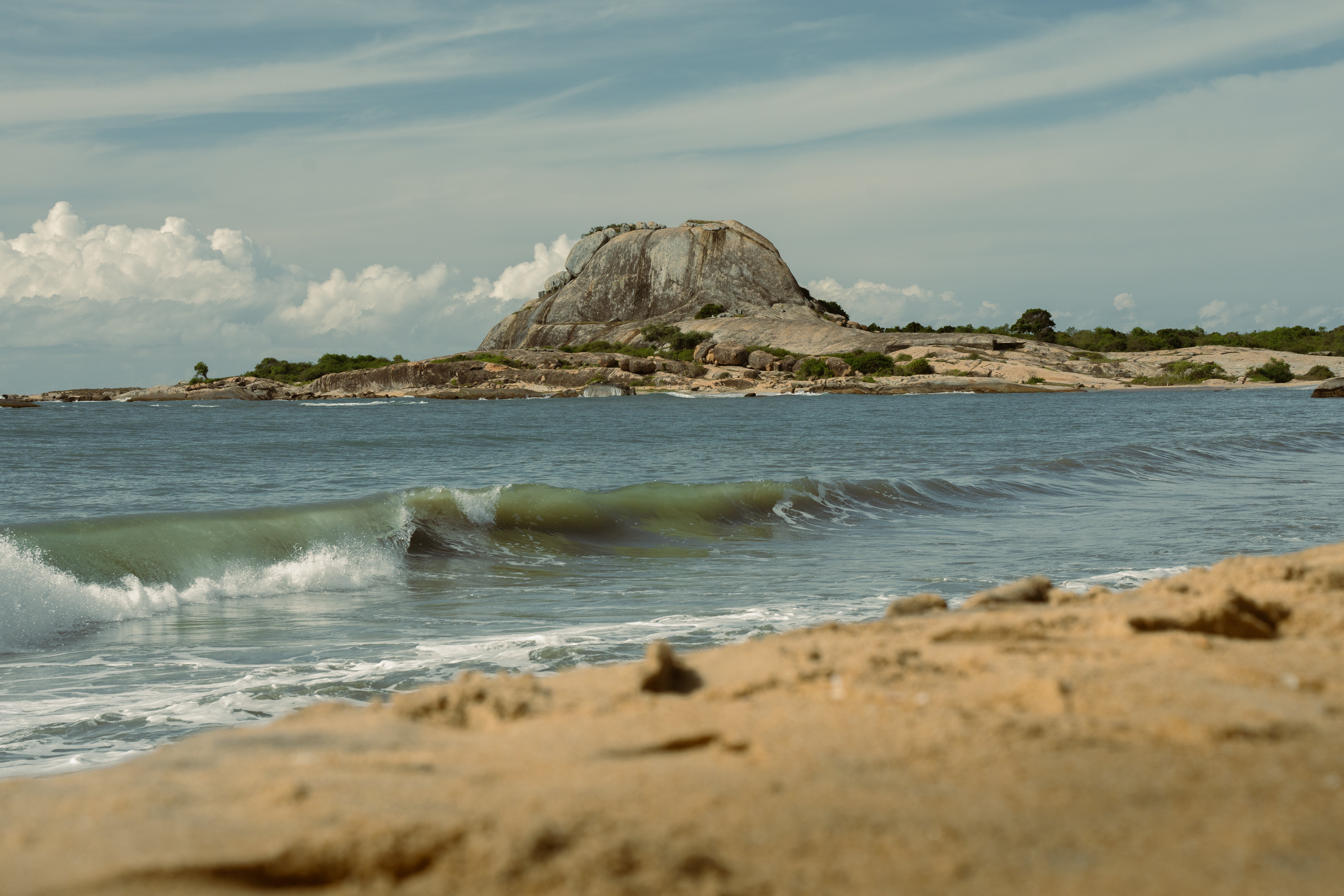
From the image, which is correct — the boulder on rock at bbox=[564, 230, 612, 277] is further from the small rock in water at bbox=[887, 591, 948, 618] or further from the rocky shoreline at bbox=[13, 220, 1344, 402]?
the small rock in water at bbox=[887, 591, 948, 618]

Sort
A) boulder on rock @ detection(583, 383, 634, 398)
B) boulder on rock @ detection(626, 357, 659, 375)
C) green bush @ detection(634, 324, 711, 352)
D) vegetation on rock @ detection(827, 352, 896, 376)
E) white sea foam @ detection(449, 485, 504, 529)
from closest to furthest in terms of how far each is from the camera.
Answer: white sea foam @ detection(449, 485, 504, 529) < boulder on rock @ detection(583, 383, 634, 398) < vegetation on rock @ detection(827, 352, 896, 376) < boulder on rock @ detection(626, 357, 659, 375) < green bush @ detection(634, 324, 711, 352)

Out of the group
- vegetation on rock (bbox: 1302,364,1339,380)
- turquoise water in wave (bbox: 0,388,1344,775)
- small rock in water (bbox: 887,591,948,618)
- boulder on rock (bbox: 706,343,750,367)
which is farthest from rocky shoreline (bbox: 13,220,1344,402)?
small rock in water (bbox: 887,591,948,618)

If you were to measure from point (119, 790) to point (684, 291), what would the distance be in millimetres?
101129

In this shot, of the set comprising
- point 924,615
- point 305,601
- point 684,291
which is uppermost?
point 684,291

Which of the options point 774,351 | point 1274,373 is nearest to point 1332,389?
point 1274,373

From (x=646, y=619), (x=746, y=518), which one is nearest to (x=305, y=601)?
(x=646, y=619)

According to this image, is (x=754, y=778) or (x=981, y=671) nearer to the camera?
(x=754, y=778)

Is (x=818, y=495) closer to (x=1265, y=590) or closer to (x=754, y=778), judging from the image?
(x=1265, y=590)

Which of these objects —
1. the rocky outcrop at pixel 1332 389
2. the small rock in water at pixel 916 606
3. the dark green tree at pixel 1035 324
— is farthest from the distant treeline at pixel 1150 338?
the small rock in water at pixel 916 606

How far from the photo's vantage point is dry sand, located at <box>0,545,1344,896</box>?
2.05 m

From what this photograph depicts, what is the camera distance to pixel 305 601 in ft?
32.1

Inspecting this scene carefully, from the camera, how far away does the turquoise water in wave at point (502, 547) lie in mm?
6723

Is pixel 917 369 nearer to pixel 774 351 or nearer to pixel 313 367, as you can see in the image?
pixel 774 351

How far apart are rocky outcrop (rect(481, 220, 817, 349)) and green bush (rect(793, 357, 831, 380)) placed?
17670mm
